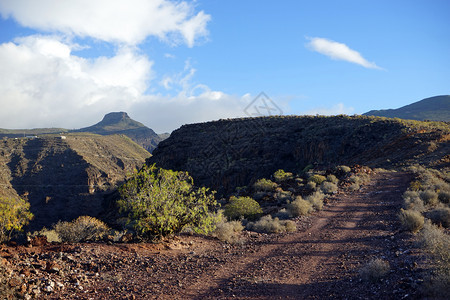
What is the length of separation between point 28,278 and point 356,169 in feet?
73.2

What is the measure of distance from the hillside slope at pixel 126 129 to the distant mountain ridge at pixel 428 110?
112088 mm

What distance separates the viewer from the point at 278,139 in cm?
4859

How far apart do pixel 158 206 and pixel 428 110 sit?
12663 centimetres

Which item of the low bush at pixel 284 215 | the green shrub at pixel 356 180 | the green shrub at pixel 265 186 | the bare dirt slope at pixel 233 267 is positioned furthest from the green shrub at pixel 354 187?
the bare dirt slope at pixel 233 267

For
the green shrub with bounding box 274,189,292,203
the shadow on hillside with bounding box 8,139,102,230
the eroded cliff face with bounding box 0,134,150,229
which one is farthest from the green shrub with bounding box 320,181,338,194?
the shadow on hillside with bounding box 8,139,102,230

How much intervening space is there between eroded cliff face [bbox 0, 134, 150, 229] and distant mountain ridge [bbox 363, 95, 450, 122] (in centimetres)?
9209

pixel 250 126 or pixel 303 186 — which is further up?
pixel 250 126

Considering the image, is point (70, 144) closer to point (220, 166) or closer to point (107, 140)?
point (107, 140)

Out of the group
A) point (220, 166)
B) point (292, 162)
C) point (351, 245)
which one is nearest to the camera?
point (351, 245)

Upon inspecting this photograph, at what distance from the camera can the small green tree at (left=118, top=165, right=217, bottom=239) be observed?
9.11 m

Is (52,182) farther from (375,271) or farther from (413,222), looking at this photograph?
(375,271)

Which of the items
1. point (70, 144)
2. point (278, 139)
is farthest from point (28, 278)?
point (70, 144)

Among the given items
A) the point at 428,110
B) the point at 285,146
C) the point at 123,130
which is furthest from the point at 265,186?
the point at 123,130

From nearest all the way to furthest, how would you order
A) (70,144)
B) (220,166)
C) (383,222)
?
(383,222)
(220,166)
(70,144)
